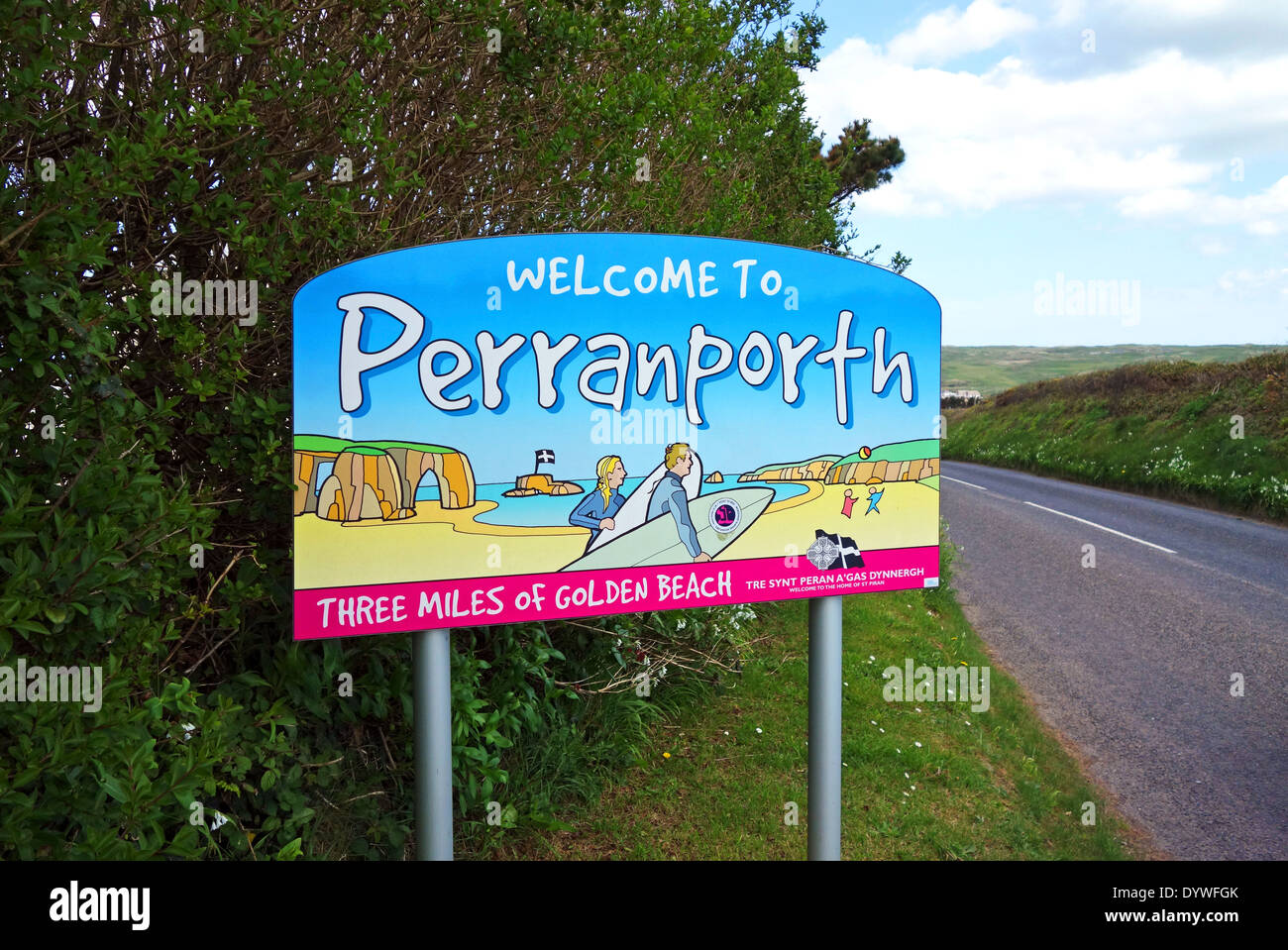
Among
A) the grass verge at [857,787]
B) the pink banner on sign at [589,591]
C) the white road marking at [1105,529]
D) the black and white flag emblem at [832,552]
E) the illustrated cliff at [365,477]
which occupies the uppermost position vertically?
the illustrated cliff at [365,477]

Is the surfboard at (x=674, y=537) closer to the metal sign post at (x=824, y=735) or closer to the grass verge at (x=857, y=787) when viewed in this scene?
the metal sign post at (x=824, y=735)

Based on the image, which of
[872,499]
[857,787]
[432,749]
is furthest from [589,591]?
[857,787]

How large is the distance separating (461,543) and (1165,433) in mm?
22951

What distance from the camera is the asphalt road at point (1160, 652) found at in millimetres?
4871

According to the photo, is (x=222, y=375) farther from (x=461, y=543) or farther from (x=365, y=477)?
(x=461, y=543)

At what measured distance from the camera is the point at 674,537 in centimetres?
306

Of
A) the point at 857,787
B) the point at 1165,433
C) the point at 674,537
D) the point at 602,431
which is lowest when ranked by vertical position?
the point at 857,787

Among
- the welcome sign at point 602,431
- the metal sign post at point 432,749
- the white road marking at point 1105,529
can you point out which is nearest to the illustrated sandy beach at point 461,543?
the welcome sign at point 602,431

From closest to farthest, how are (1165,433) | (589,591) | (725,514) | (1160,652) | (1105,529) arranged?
(589,591), (725,514), (1160,652), (1105,529), (1165,433)

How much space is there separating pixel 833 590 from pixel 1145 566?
928 cm

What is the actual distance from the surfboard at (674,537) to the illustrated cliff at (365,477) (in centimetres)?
56

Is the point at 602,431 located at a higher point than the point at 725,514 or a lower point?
higher

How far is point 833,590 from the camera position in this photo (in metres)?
3.31

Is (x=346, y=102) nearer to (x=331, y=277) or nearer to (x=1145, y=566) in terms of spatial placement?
(x=331, y=277)
